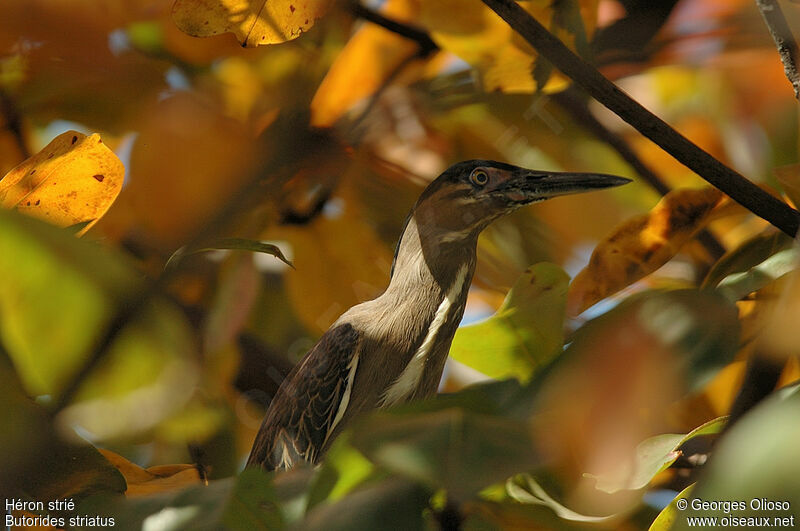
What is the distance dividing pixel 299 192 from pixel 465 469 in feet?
2.15

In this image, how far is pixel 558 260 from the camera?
1.16 m

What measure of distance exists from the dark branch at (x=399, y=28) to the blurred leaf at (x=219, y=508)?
630 mm

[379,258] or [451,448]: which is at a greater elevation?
[451,448]

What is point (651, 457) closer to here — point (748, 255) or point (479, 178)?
point (748, 255)

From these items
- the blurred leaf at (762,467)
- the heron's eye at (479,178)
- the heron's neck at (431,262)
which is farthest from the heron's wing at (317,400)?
the blurred leaf at (762,467)

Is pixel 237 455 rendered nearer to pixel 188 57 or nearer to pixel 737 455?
pixel 188 57

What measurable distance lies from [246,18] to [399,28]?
12.8 inches

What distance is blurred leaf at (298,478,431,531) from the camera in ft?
1.58

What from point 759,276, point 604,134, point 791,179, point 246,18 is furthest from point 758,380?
point 604,134

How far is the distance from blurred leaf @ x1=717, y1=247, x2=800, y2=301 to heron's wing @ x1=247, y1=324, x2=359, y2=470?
0.80m

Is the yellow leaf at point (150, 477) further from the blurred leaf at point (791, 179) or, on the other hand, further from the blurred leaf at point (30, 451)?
the blurred leaf at point (791, 179)

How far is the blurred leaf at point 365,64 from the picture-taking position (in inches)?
38.0

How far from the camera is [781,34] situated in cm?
69

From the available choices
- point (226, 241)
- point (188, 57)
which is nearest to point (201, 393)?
point (226, 241)
